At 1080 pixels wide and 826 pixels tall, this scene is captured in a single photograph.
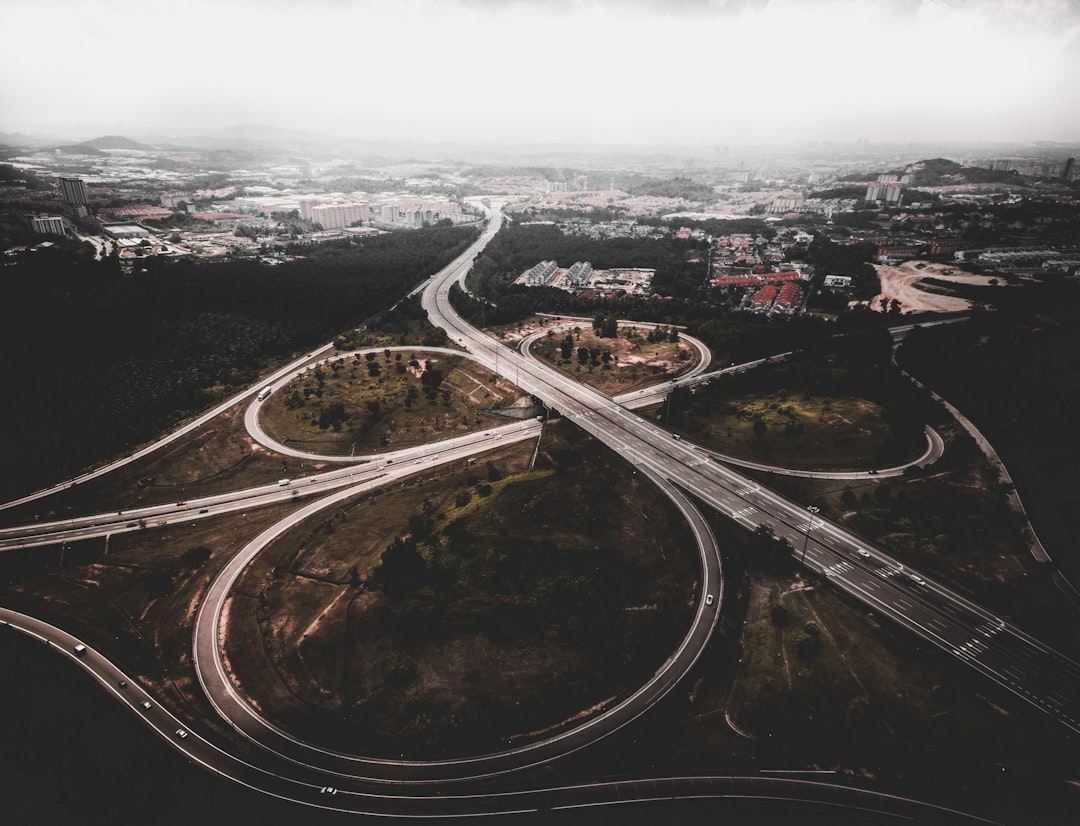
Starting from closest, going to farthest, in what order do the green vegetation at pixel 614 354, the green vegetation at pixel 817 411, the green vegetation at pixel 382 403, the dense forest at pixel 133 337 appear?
1. the green vegetation at pixel 817 411
2. the dense forest at pixel 133 337
3. the green vegetation at pixel 382 403
4. the green vegetation at pixel 614 354

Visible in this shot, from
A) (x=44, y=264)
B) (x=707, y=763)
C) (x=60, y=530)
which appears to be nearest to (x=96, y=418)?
(x=60, y=530)

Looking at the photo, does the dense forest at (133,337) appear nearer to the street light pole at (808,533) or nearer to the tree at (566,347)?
the tree at (566,347)

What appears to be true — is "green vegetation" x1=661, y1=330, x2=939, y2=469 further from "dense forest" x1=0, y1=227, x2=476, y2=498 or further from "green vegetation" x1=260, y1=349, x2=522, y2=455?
"dense forest" x1=0, y1=227, x2=476, y2=498

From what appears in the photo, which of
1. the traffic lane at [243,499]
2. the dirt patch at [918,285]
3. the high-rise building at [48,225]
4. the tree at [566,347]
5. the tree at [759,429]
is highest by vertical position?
the high-rise building at [48,225]

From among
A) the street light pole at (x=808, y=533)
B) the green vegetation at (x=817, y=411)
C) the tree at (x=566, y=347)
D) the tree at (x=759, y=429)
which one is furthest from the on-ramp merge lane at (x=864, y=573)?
the tree at (x=566, y=347)

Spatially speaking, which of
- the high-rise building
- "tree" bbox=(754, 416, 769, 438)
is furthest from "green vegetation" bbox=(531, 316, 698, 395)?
the high-rise building

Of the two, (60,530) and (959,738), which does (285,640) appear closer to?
(60,530)
